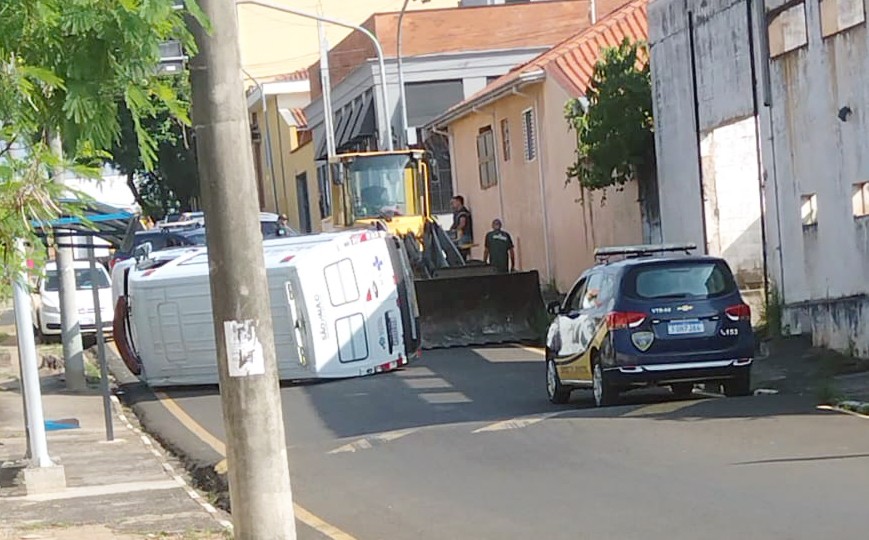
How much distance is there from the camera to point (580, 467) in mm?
12953

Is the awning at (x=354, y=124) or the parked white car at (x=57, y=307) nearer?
the parked white car at (x=57, y=307)

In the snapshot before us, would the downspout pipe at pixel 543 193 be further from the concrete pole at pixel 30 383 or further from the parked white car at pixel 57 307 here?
the concrete pole at pixel 30 383

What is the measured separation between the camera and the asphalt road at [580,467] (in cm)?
1049

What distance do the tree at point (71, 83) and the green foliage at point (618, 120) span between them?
20.4 m

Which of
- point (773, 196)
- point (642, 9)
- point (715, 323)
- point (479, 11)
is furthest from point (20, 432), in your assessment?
point (479, 11)

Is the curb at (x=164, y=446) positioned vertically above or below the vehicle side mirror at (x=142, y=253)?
below

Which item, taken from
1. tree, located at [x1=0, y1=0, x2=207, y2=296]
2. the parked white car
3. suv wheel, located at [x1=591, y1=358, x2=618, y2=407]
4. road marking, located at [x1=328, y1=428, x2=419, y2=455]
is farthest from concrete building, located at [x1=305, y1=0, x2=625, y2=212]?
tree, located at [x1=0, y1=0, x2=207, y2=296]

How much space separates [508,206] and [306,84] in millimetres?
23911

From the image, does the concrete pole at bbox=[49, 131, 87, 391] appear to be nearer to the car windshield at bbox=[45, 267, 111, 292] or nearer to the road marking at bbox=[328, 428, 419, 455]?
the car windshield at bbox=[45, 267, 111, 292]

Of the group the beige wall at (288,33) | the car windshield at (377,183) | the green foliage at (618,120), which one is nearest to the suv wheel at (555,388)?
the green foliage at (618,120)

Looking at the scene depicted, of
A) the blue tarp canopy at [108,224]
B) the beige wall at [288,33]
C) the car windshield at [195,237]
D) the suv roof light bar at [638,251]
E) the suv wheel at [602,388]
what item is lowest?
the suv wheel at [602,388]

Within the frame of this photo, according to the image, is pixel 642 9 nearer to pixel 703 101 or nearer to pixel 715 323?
pixel 703 101

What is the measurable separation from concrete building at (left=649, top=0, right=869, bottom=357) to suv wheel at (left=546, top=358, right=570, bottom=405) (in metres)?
3.72

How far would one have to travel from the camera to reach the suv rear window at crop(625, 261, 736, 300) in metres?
16.8
